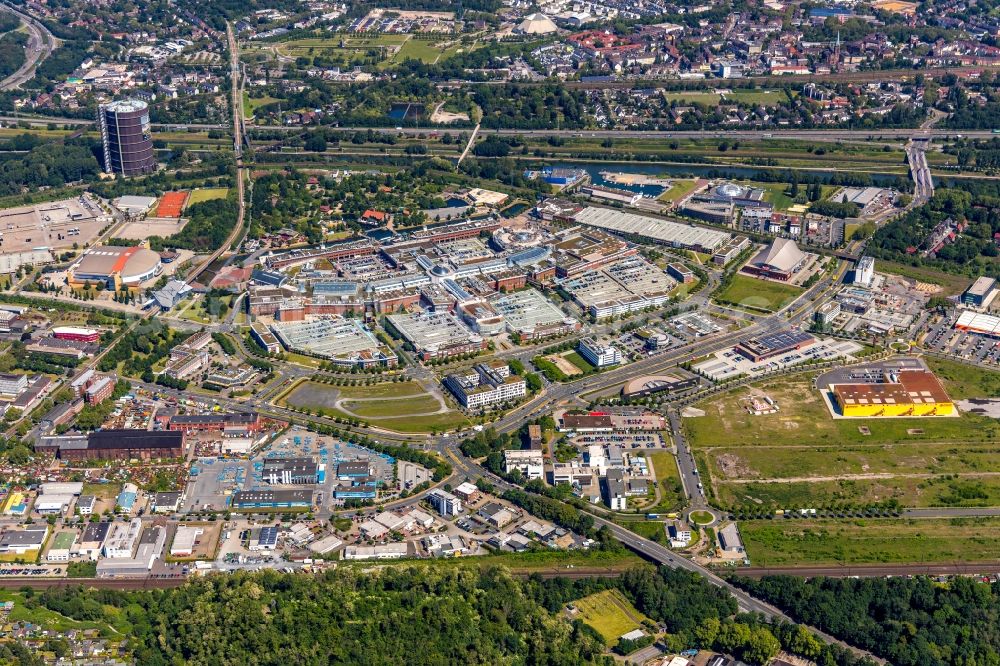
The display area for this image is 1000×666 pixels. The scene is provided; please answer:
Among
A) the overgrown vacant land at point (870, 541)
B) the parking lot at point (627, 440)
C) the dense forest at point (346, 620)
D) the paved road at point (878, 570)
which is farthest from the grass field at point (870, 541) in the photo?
the dense forest at point (346, 620)

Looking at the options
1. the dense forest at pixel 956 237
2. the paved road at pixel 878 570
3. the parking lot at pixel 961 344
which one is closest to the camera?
the paved road at pixel 878 570

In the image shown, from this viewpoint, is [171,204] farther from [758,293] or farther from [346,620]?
[346,620]

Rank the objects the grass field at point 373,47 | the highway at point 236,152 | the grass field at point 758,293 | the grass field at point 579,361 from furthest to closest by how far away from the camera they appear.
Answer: the grass field at point 373,47, the highway at point 236,152, the grass field at point 758,293, the grass field at point 579,361

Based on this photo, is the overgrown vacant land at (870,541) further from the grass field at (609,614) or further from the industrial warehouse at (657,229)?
the industrial warehouse at (657,229)

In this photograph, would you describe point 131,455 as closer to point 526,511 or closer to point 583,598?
point 526,511

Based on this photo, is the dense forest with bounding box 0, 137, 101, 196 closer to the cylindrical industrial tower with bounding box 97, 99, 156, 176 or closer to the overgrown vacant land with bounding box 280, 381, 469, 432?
the cylindrical industrial tower with bounding box 97, 99, 156, 176

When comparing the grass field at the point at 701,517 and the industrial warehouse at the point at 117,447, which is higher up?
the grass field at the point at 701,517

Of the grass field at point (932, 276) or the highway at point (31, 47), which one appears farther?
the highway at point (31, 47)

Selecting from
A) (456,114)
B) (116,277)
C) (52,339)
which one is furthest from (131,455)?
(456,114)

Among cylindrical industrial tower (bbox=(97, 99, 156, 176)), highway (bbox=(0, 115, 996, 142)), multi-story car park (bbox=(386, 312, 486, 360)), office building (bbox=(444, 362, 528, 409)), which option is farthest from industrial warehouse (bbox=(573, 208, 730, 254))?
cylindrical industrial tower (bbox=(97, 99, 156, 176))
